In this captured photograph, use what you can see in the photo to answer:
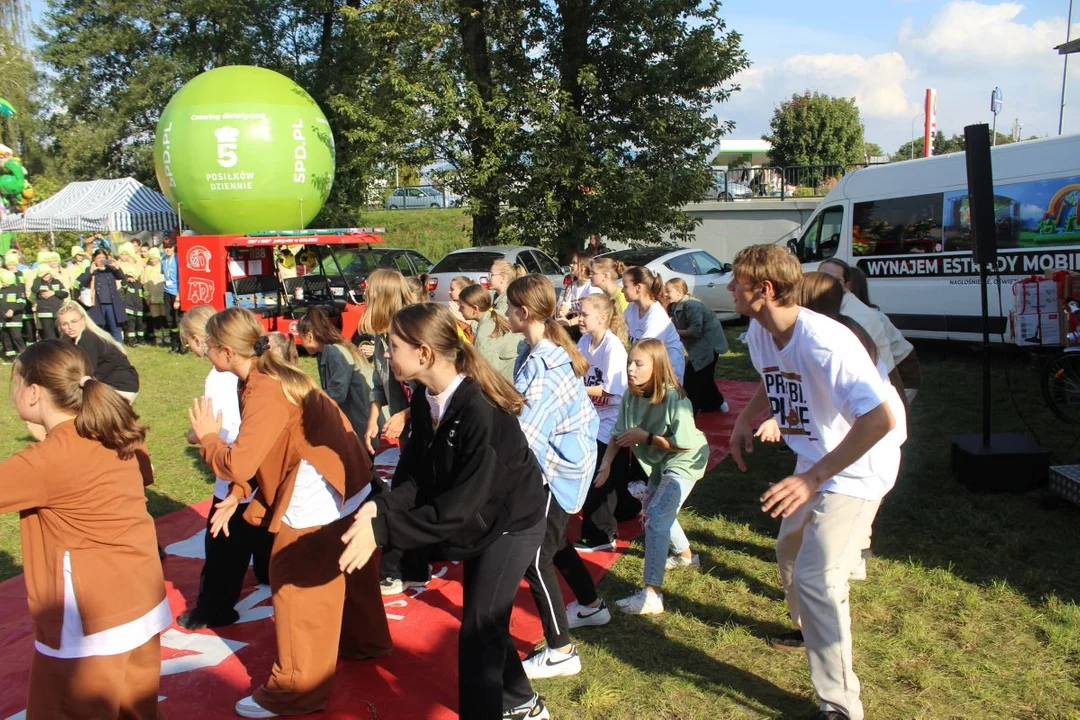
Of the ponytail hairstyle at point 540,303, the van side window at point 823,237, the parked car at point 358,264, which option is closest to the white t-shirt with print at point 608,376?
the ponytail hairstyle at point 540,303

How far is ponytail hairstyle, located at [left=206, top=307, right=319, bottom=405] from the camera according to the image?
3.39m

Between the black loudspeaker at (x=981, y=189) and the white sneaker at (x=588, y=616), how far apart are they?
417cm

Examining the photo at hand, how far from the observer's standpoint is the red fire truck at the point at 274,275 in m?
12.6

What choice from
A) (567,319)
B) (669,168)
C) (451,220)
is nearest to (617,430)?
(567,319)

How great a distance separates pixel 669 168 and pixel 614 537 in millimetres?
13928

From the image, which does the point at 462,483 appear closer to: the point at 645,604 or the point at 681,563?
the point at 645,604

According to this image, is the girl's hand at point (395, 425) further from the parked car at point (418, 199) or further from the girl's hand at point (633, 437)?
the parked car at point (418, 199)

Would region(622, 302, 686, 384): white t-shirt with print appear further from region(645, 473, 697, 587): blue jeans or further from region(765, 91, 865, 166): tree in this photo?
region(765, 91, 865, 166): tree

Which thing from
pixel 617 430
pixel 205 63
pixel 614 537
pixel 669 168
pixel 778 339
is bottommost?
pixel 614 537

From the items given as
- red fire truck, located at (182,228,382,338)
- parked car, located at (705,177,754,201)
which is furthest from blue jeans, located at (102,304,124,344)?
parked car, located at (705,177,754,201)

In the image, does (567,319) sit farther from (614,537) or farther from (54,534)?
(54,534)

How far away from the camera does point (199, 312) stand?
4.59 meters

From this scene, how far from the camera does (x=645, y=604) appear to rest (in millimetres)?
4469

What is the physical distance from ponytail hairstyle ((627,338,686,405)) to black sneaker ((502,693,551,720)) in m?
1.76
